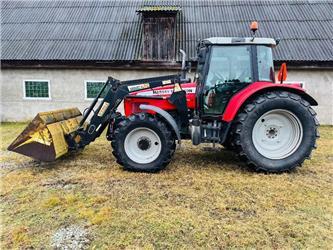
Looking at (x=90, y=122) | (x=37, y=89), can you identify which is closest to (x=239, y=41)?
(x=90, y=122)

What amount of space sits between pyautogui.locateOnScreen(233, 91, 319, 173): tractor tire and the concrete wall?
581cm

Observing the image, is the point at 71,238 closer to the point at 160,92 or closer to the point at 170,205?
the point at 170,205

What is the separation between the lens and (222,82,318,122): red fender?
15.5 ft

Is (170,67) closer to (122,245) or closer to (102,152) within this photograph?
(102,152)

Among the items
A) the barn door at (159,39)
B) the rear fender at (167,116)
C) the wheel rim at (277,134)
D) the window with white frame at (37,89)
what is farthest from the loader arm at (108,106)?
the window with white frame at (37,89)

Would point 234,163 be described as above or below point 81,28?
below

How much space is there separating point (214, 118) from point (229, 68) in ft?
2.79

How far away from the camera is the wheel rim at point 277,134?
4.88m

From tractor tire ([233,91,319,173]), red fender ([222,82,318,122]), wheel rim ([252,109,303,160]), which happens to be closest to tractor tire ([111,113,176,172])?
red fender ([222,82,318,122])

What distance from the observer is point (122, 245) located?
2.82 metres

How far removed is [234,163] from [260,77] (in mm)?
1602

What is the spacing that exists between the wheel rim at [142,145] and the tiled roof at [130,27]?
5625 mm

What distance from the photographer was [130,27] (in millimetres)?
11344

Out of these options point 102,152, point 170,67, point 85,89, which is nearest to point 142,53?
point 170,67
